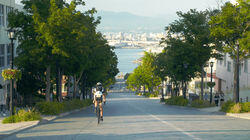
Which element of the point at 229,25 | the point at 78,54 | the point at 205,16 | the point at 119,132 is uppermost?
the point at 205,16

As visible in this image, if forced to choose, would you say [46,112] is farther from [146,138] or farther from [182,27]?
[182,27]

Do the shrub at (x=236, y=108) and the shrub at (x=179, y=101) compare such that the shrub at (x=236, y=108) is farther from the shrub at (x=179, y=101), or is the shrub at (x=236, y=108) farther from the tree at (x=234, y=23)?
the shrub at (x=179, y=101)

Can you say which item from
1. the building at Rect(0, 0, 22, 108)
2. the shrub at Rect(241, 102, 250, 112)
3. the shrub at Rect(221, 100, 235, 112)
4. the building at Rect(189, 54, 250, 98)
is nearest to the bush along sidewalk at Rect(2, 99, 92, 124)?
the building at Rect(0, 0, 22, 108)

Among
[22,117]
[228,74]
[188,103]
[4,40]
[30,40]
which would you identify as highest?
[4,40]

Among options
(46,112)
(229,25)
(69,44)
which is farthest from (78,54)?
(229,25)

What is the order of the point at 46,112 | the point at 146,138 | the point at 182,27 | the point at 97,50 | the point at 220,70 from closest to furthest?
the point at 146,138
the point at 46,112
the point at 97,50
the point at 182,27
the point at 220,70

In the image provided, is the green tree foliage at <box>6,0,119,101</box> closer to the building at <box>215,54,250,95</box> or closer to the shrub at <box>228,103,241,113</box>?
the shrub at <box>228,103,241,113</box>

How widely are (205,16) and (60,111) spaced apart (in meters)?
24.9

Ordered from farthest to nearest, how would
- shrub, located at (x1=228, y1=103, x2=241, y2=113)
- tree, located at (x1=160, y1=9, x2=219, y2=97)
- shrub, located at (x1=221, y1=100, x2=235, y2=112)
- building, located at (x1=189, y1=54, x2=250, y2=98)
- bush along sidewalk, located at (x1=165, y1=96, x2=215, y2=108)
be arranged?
1. building, located at (x1=189, y1=54, x2=250, y2=98)
2. tree, located at (x1=160, y1=9, x2=219, y2=97)
3. bush along sidewalk, located at (x1=165, y1=96, x2=215, y2=108)
4. shrub, located at (x1=221, y1=100, x2=235, y2=112)
5. shrub, located at (x1=228, y1=103, x2=241, y2=113)

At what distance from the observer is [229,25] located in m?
34.0

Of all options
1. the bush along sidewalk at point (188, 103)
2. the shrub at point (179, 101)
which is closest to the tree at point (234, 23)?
the bush along sidewalk at point (188, 103)

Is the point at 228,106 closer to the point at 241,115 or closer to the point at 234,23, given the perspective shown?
the point at 241,115

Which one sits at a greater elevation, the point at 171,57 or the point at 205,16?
the point at 205,16

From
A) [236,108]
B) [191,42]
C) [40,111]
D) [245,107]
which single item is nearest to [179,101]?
[191,42]
